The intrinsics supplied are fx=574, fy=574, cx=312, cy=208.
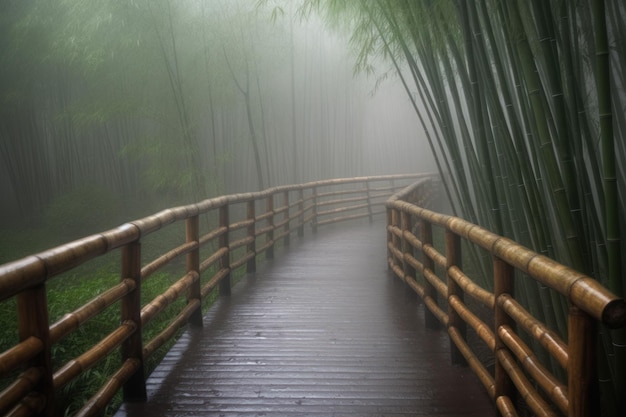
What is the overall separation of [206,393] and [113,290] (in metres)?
0.55

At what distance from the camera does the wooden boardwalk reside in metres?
2.03

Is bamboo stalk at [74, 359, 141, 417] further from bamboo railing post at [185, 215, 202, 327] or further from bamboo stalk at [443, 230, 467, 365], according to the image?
bamboo stalk at [443, 230, 467, 365]

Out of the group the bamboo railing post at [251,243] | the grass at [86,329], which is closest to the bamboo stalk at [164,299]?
the grass at [86,329]

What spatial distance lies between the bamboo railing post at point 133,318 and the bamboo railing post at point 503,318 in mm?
1224

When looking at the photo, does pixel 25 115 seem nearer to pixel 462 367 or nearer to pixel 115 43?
pixel 115 43

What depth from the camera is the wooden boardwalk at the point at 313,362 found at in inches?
79.7

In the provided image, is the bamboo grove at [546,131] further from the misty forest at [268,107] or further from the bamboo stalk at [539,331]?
the bamboo stalk at [539,331]

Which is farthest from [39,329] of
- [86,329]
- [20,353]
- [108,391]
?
[86,329]

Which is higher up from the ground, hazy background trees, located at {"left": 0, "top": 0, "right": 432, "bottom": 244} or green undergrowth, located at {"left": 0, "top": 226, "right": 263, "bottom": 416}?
hazy background trees, located at {"left": 0, "top": 0, "right": 432, "bottom": 244}

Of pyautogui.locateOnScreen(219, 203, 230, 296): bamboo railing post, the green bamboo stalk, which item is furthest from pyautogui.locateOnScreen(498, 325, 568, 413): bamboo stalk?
pyautogui.locateOnScreen(219, 203, 230, 296): bamboo railing post

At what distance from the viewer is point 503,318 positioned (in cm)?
174

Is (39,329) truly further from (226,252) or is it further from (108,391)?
(226,252)

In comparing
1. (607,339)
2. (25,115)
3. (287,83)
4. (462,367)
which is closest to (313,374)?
(462,367)

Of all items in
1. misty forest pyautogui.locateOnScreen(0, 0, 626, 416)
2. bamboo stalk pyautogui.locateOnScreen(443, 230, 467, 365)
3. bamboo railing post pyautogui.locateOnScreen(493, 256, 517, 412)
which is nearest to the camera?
bamboo railing post pyautogui.locateOnScreen(493, 256, 517, 412)
